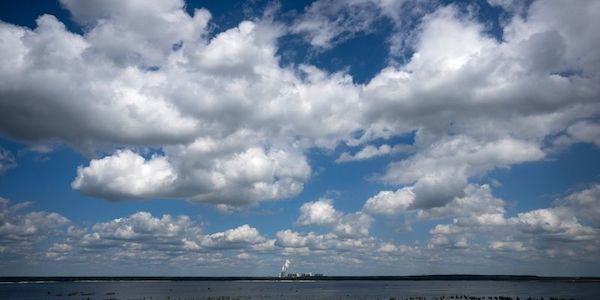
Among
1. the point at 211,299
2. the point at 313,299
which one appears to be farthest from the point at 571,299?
the point at 211,299

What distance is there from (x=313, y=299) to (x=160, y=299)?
5532cm

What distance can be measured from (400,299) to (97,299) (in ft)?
357

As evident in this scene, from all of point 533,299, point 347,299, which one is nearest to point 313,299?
point 347,299

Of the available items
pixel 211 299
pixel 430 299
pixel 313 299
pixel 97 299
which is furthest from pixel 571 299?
pixel 97 299

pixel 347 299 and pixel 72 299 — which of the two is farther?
pixel 72 299

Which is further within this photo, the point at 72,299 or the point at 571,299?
the point at 72,299

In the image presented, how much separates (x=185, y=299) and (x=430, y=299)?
8766 centimetres

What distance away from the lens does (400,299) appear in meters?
164

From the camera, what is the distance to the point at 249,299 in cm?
16112

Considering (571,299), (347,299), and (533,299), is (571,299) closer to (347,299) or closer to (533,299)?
(533,299)

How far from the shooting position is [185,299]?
166m

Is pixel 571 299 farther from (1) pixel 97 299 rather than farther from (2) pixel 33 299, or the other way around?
(2) pixel 33 299

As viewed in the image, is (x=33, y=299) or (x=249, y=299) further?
(x=33, y=299)

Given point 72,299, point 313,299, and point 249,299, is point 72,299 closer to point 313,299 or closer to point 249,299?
point 249,299
